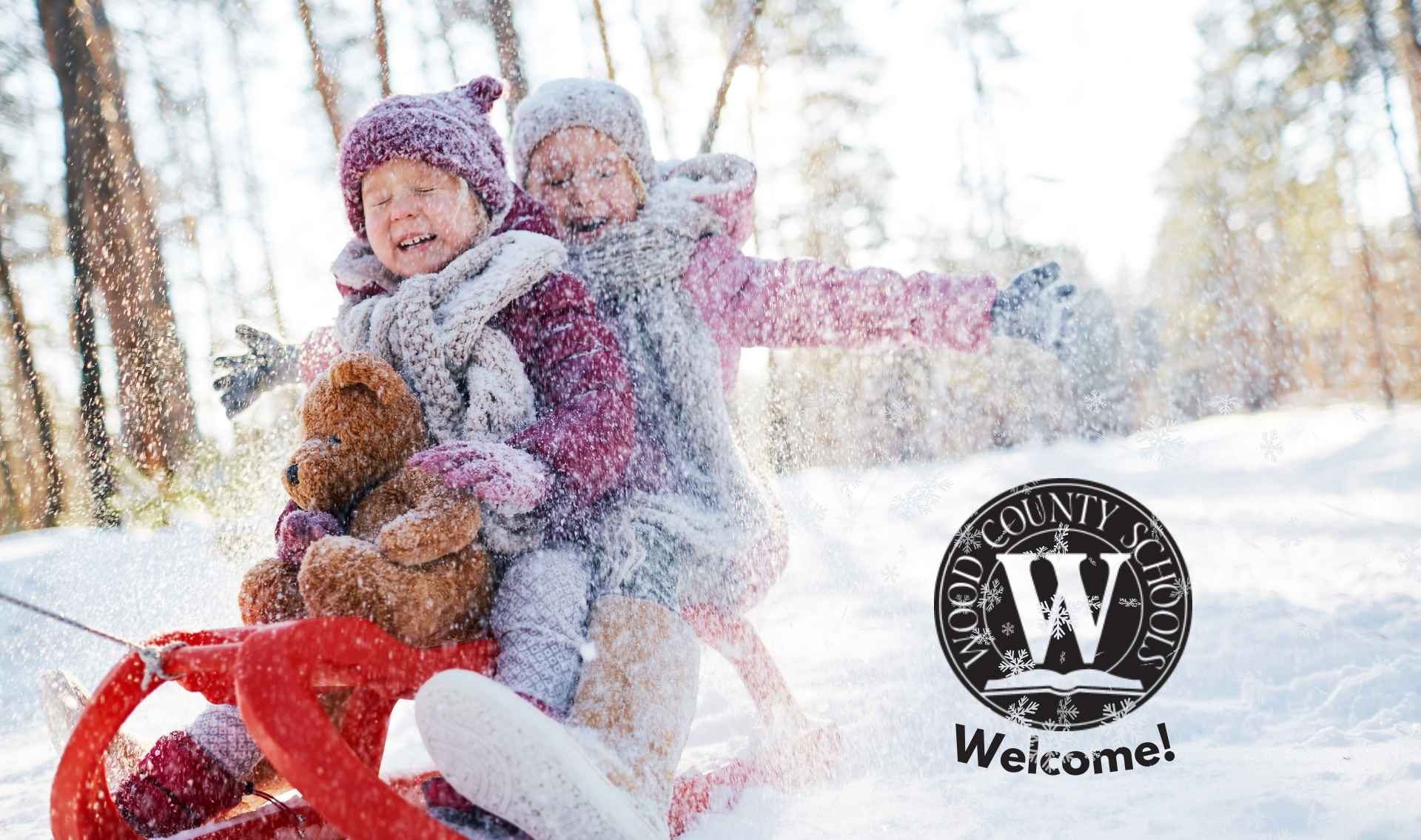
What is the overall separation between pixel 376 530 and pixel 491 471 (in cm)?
16

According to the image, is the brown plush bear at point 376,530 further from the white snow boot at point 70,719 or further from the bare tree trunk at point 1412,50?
the bare tree trunk at point 1412,50

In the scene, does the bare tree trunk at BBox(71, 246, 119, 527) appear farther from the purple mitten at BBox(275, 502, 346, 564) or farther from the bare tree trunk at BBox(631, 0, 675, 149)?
the purple mitten at BBox(275, 502, 346, 564)

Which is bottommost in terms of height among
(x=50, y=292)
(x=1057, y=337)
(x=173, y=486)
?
(x=1057, y=337)

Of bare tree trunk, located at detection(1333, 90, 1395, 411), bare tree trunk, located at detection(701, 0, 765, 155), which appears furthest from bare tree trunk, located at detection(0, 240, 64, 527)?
bare tree trunk, located at detection(1333, 90, 1395, 411)

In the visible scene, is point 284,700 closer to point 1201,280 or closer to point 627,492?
point 627,492

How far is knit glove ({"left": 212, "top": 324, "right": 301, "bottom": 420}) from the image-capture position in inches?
60.9

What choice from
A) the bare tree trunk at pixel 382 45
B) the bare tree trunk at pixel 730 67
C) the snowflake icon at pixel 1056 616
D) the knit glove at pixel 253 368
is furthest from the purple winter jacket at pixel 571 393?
the bare tree trunk at pixel 382 45

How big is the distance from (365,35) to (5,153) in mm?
2911

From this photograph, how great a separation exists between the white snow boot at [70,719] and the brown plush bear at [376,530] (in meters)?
0.29

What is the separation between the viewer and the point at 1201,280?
959cm

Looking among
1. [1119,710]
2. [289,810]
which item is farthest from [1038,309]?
[289,810]

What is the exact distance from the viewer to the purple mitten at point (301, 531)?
1.03 m

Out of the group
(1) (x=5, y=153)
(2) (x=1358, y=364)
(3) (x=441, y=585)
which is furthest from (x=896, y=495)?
(2) (x=1358, y=364)

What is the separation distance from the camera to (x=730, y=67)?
327 cm
